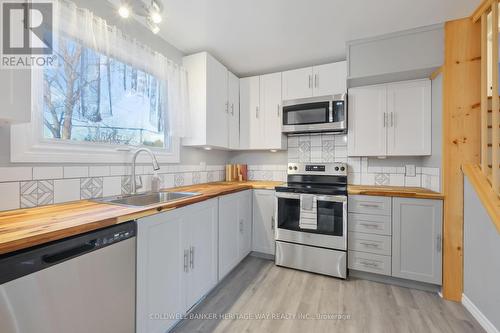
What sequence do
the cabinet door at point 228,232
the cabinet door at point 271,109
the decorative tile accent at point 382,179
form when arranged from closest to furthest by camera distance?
the cabinet door at point 228,232 < the decorative tile accent at point 382,179 < the cabinet door at point 271,109

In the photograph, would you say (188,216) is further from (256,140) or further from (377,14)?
(377,14)

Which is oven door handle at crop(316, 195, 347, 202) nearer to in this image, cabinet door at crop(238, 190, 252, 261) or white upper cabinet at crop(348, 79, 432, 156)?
white upper cabinet at crop(348, 79, 432, 156)

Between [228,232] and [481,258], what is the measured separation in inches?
76.7

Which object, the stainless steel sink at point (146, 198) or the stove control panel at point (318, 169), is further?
the stove control panel at point (318, 169)

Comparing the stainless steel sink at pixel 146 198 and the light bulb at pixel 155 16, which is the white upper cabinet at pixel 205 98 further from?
the light bulb at pixel 155 16

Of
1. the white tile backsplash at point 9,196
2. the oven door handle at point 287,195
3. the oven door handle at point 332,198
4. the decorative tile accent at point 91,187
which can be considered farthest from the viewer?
the oven door handle at point 287,195

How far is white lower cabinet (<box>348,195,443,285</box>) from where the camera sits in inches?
76.3

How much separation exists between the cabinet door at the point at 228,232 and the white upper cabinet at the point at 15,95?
1.38 metres

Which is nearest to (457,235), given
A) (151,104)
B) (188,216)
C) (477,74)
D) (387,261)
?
(387,261)

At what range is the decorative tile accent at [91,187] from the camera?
1545 mm

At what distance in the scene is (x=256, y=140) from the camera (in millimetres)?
2975

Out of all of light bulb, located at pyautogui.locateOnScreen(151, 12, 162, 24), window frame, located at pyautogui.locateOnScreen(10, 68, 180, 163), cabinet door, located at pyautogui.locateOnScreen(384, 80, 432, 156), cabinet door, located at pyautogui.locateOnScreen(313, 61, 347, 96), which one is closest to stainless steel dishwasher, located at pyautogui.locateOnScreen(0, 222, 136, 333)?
window frame, located at pyautogui.locateOnScreen(10, 68, 180, 163)

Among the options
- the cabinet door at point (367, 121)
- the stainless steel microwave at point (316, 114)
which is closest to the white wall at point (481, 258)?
the cabinet door at point (367, 121)

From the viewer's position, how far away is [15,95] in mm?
968
